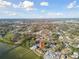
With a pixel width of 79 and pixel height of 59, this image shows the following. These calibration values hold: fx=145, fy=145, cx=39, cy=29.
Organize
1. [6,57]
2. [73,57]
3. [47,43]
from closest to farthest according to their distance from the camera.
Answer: [6,57]
[73,57]
[47,43]

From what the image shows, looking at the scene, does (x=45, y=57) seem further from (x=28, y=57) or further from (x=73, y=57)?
(x=73, y=57)

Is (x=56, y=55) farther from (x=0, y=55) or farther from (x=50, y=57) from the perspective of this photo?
(x=0, y=55)

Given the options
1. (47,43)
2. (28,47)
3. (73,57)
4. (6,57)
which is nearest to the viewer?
(6,57)

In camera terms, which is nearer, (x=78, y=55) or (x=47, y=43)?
(x=78, y=55)

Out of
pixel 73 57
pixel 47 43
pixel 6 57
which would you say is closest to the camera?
pixel 6 57

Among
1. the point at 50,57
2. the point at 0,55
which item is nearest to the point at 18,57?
the point at 0,55

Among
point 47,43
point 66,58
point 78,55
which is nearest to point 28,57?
point 66,58

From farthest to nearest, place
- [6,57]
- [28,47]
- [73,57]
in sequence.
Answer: [28,47] → [73,57] → [6,57]

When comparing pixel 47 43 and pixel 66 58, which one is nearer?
pixel 66 58
